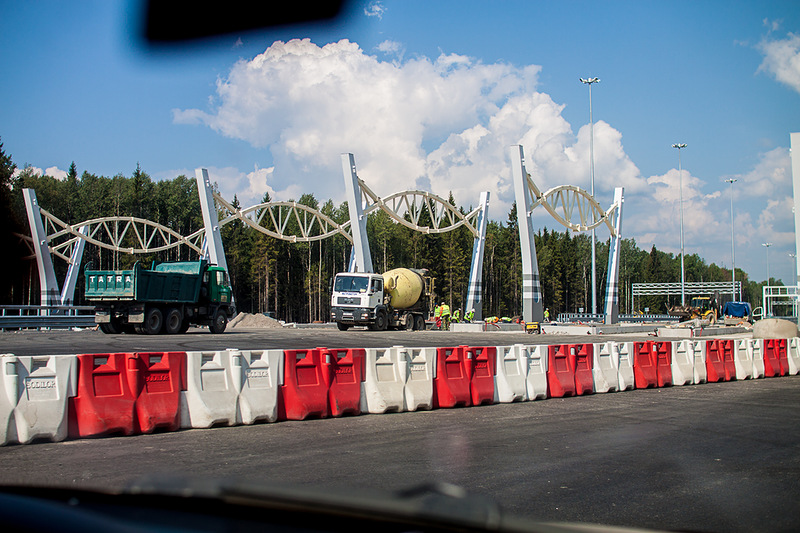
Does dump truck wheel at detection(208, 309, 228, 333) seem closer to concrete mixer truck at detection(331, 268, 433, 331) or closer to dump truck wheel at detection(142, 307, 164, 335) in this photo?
dump truck wheel at detection(142, 307, 164, 335)

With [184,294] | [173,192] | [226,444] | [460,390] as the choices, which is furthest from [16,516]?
[173,192]

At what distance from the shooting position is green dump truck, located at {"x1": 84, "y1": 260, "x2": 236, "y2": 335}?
30.4 metres

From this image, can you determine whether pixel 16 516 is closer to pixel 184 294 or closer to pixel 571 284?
pixel 184 294

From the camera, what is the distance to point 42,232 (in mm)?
54781

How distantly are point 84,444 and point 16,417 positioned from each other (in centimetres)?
80

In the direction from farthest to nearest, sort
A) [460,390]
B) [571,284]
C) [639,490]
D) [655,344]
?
[571,284] < [655,344] < [460,390] < [639,490]

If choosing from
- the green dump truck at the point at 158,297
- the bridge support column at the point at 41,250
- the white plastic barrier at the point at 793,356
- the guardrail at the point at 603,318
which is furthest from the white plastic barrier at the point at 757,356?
the guardrail at the point at 603,318

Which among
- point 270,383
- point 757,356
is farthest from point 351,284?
point 270,383

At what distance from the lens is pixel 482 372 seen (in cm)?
1268

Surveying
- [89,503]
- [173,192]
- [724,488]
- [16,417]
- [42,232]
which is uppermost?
[173,192]

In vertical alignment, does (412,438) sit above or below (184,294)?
below

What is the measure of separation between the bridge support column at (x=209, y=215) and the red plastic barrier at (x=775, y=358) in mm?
35005

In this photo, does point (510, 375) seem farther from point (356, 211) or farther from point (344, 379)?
point (356, 211)

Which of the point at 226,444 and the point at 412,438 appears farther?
the point at 412,438
